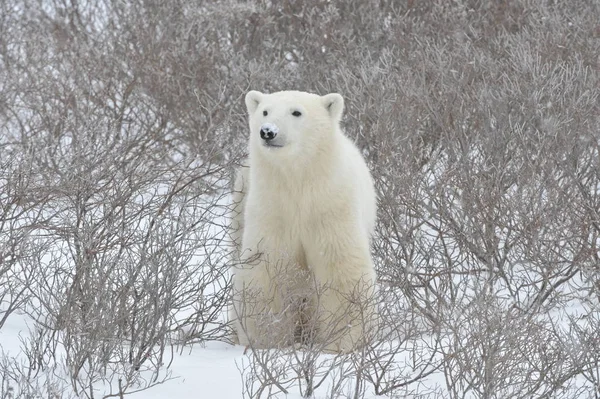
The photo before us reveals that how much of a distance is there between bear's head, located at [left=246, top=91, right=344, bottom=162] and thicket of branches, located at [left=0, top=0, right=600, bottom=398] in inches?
11.3

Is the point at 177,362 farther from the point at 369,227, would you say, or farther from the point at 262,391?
the point at 369,227

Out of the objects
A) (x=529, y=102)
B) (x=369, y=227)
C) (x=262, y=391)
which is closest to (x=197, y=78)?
(x=529, y=102)

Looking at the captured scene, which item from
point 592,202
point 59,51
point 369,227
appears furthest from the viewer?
point 59,51

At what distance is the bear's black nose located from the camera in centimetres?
363

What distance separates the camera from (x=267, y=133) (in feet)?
11.9

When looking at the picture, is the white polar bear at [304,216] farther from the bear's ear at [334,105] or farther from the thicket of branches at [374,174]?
the thicket of branches at [374,174]

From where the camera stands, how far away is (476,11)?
7.95m

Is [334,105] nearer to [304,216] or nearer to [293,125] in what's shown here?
[293,125]

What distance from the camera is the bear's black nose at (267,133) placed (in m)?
3.63

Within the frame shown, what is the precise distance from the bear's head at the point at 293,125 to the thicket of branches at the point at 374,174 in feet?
0.94

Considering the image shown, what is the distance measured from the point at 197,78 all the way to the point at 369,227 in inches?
140

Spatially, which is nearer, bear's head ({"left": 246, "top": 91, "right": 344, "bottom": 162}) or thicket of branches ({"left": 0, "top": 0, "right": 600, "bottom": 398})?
thicket of branches ({"left": 0, "top": 0, "right": 600, "bottom": 398})

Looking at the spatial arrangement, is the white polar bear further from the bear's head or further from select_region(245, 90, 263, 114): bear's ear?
select_region(245, 90, 263, 114): bear's ear

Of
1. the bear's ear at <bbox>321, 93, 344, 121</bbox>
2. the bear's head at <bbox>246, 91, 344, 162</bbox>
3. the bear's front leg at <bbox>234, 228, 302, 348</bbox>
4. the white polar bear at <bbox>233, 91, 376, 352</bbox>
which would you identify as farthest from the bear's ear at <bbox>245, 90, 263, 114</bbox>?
the bear's front leg at <bbox>234, 228, 302, 348</bbox>
